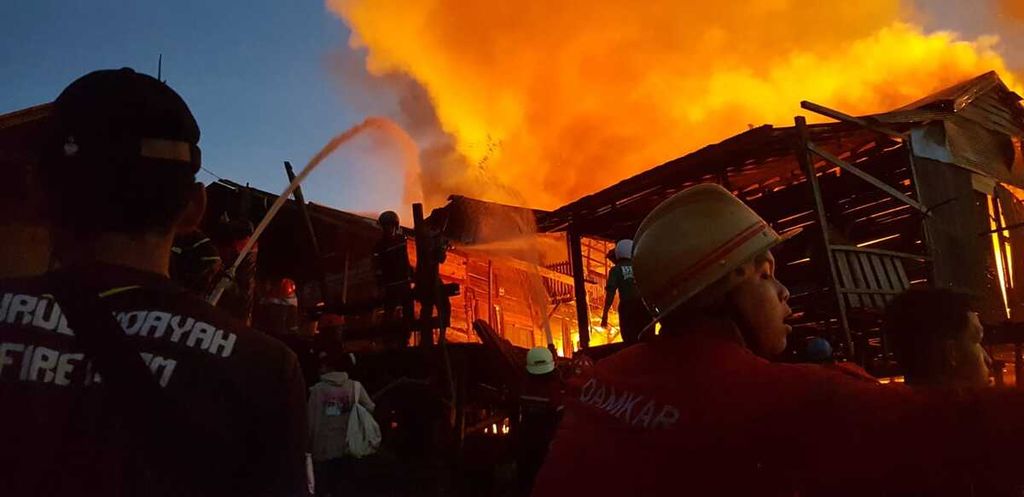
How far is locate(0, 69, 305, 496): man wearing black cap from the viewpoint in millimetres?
1157

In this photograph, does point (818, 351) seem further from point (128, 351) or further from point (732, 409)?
point (128, 351)

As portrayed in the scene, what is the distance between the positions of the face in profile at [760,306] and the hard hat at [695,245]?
6 cm

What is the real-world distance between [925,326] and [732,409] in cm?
152

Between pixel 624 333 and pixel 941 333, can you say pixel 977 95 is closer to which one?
pixel 624 333

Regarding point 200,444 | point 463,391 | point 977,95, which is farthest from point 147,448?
point 977,95

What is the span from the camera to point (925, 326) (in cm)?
266

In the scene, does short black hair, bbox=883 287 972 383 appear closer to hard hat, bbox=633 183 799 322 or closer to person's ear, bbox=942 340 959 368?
person's ear, bbox=942 340 959 368

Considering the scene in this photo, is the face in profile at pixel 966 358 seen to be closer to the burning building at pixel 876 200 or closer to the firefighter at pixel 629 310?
the firefighter at pixel 629 310

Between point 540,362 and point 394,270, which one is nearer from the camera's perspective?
point 540,362

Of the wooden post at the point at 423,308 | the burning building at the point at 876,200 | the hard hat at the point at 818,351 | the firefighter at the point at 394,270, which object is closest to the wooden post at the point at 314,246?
the firefighter at the point at 394,270

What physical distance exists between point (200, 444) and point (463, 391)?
7241 mm

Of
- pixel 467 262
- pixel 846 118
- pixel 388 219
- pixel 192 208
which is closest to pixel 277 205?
pixel 192 208

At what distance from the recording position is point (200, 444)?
121 cm

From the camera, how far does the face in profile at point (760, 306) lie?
1.97m
